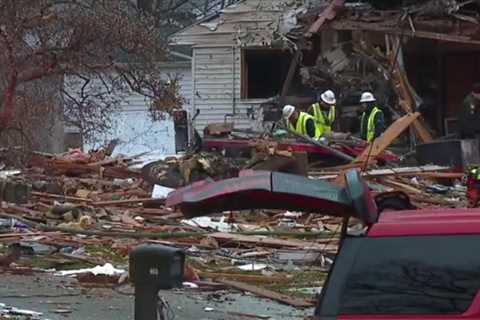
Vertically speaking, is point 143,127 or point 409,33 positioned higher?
point 409,33

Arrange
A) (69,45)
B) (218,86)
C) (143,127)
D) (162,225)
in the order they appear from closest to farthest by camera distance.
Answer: (69,45), (162,225), (218,86), (143,127)

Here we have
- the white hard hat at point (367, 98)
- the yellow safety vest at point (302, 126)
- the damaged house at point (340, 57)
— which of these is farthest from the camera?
the damaged house at point (340, 57)

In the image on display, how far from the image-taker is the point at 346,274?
433 cm

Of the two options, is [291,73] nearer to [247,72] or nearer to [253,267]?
[247,72]

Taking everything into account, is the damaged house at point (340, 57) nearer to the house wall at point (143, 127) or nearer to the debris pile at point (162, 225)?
the house wall at point (143, 127)

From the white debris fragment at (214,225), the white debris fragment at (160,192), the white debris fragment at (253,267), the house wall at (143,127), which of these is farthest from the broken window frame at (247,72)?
the white debris fragment at (253,267)

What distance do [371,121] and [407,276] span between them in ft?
50.6

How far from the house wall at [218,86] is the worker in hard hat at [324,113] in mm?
6666

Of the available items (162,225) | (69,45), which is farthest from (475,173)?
(69,45)

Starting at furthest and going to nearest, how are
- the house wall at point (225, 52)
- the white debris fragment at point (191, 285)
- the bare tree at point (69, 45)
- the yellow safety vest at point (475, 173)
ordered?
1. the house wall at point (225, 52)
2. the yellow safety vest at point (475, 173)
3. the bare tree at point (69, 45)
4. the white debris fragment at point (191, 285)

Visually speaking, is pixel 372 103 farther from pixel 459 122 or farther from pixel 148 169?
pixel 148 169

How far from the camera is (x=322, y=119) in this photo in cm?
2022

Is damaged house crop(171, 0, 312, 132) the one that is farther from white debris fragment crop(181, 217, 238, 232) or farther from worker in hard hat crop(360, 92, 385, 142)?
white debris fragment crop(181, 217, 238, 232)

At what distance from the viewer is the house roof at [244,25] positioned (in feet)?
85.4
